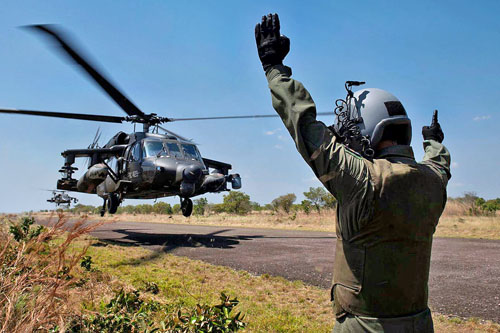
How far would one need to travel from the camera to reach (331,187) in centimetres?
166

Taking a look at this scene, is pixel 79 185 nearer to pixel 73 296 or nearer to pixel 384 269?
pixel 73 296

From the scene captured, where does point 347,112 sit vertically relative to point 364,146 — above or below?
above

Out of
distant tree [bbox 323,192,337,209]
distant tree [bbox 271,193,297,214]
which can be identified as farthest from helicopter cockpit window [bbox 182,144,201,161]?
distant tree [bbox 271,193,297,214]

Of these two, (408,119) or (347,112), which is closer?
(408,119)

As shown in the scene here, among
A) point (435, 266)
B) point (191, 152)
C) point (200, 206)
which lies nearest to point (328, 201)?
point (200, 206)

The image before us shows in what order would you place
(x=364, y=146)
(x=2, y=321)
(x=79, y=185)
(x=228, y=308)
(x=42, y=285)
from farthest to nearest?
(x=79, y=185) → (x=228, y=308) → (x=42, y=285) → (x=2, y=321) → (x=364, y=146)

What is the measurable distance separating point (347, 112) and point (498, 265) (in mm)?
7241

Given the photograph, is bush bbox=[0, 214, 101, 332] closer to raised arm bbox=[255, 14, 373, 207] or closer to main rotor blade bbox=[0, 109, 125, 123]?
raised arm bbox=[255, 14, 373, 207]

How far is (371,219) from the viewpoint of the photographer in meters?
1.61

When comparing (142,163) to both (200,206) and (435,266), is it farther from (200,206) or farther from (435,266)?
(200,206)

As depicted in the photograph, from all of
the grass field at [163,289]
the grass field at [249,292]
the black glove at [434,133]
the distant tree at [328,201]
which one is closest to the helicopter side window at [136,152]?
the grass field at [249,292]

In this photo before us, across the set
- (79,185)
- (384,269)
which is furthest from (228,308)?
(79,185)

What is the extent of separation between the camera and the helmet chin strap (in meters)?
1.90

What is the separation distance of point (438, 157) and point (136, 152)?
1072 cm
